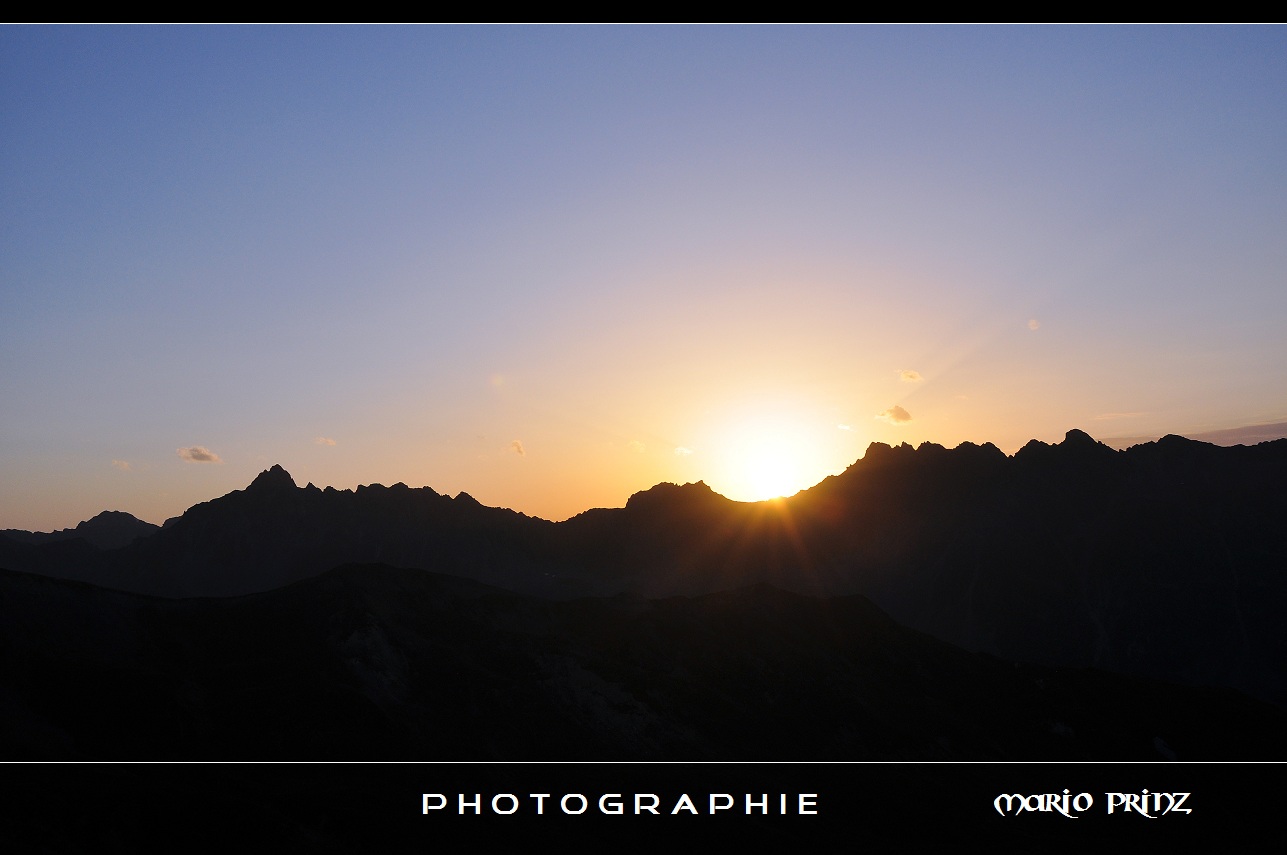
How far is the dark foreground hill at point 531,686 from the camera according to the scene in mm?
61312

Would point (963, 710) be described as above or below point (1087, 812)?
above

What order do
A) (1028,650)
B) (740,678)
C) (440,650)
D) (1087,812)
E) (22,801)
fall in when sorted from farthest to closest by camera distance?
(1028,650) → (740,678) → (440,650) → (1087,812) → (22,801)

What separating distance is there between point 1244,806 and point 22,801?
291 ft

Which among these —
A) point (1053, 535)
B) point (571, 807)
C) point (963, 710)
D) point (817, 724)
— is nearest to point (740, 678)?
point (817, 724)

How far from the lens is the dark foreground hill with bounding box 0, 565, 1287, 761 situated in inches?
2414

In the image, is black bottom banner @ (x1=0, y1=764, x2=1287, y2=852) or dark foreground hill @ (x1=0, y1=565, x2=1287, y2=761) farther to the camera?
dark foreground hill @ (x1=0, y1=565, x2=1287, y2=761)

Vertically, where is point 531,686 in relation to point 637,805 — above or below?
above

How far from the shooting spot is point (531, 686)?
255ft

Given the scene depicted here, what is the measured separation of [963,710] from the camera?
294 ft

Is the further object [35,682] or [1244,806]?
[1244,806]

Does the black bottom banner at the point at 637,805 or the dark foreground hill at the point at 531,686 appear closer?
the black bottom banner at the point at 637,805

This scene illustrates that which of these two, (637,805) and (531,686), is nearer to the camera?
(637,805)
